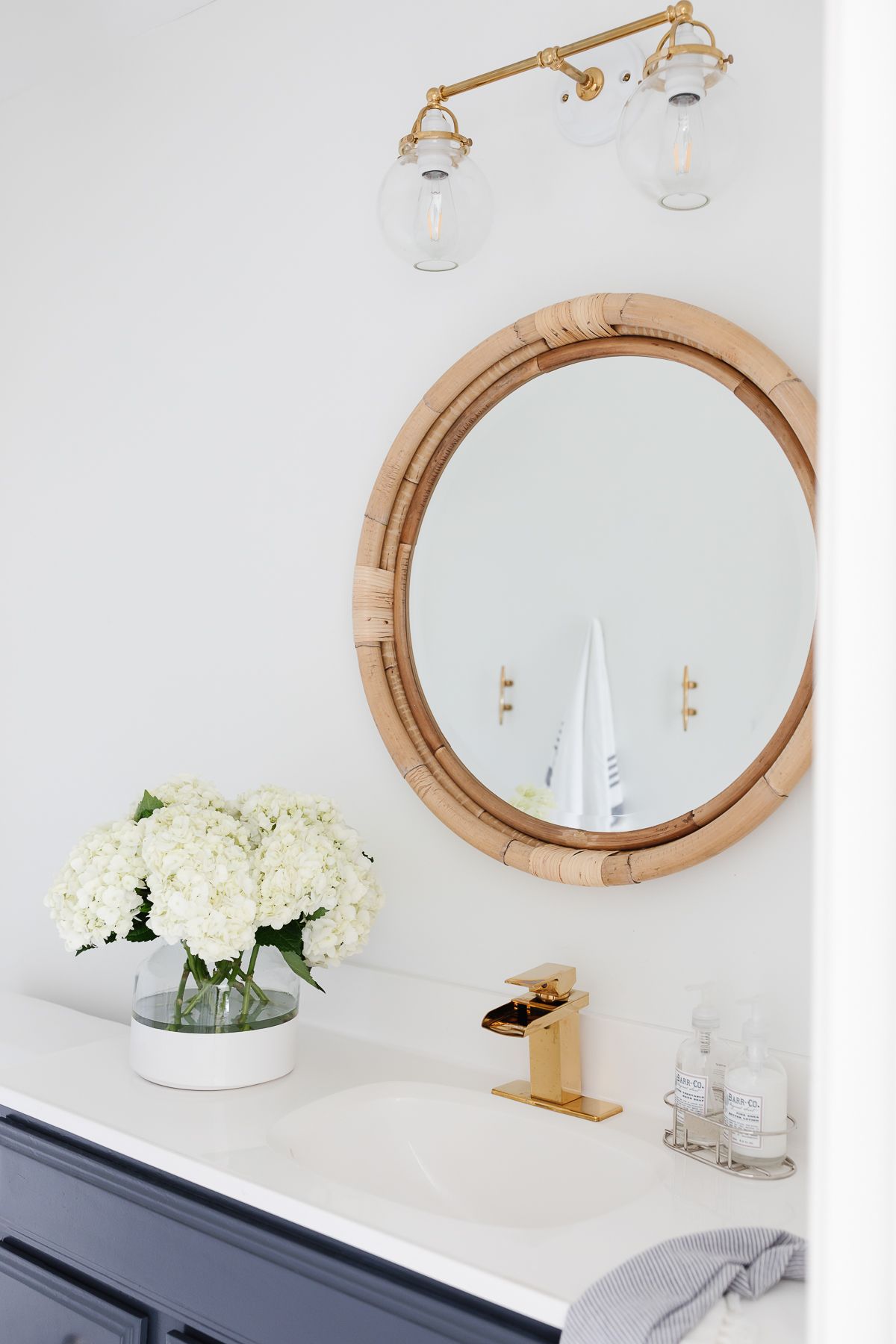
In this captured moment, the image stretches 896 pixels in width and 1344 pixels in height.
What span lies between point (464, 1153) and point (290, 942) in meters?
0.33

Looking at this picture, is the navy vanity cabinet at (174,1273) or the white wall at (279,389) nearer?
the navy vanity cabinet at (174,1273)

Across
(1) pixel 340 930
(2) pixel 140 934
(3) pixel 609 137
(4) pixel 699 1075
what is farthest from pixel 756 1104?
(3) pixel 609 137

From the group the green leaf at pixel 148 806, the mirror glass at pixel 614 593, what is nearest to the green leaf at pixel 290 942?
the green leaf at pixel 148 806

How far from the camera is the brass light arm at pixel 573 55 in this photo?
1.29m

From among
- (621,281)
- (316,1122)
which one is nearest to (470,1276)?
(316,1122)

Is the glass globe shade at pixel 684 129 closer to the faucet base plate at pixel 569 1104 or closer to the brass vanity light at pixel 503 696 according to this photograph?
the brass vanity light at pixel 503 696

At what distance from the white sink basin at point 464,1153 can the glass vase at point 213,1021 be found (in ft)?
0.38

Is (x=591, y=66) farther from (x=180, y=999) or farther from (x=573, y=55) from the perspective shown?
(x=180, y=999)

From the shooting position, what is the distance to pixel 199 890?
1.35 metres

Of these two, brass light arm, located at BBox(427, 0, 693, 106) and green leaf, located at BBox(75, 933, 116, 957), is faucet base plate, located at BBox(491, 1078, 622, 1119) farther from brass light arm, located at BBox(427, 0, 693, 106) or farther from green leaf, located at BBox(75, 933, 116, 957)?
brass light arm, located at BBox(427, 0, 693, 106)

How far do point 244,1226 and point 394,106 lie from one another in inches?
59.1

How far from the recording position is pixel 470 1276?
3.15ft

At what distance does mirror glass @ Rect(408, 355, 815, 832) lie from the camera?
133cm

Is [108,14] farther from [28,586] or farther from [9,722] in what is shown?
[9,722]
